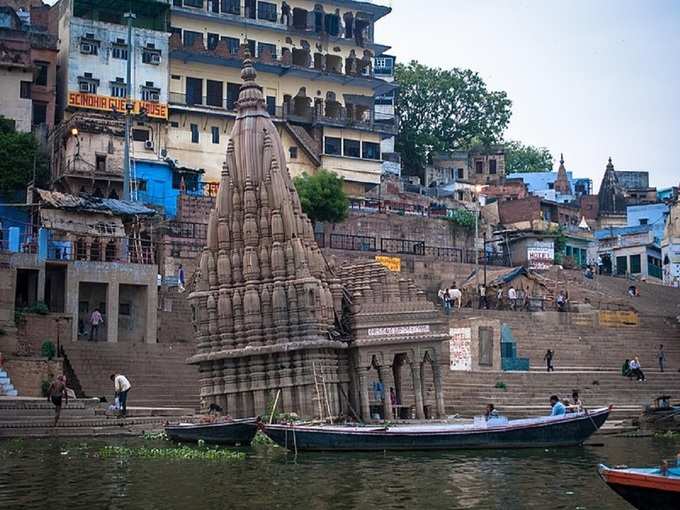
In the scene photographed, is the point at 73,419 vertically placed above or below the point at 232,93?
below

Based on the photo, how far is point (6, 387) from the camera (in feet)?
94.2

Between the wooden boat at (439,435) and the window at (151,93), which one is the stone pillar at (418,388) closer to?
the wooden boat at (439,435)

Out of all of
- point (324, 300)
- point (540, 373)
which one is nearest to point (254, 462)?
point (324, 300)

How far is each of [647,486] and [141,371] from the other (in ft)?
70.4

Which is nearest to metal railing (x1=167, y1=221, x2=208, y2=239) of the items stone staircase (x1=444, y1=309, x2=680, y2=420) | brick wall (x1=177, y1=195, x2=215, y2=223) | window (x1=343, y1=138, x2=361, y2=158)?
brick wall (x1=177, y1=195, x2=215, y2=223)

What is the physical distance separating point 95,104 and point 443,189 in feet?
84.1

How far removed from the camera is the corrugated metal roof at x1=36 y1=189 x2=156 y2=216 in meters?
39.1

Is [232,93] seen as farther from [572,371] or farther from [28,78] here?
[572,371]

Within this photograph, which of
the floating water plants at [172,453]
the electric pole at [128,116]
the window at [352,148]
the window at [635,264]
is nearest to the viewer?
the floating water plants at [172,453]

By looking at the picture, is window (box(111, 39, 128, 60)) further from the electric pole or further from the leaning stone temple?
the leaning stone temple

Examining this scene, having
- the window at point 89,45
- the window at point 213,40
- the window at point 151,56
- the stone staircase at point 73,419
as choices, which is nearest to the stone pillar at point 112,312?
the stone staircase at point 73,419

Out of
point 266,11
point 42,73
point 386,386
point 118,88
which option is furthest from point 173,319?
point 266,11

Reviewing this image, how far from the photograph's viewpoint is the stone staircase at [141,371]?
3108cm

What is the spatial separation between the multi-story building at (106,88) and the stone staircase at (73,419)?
21.6m
